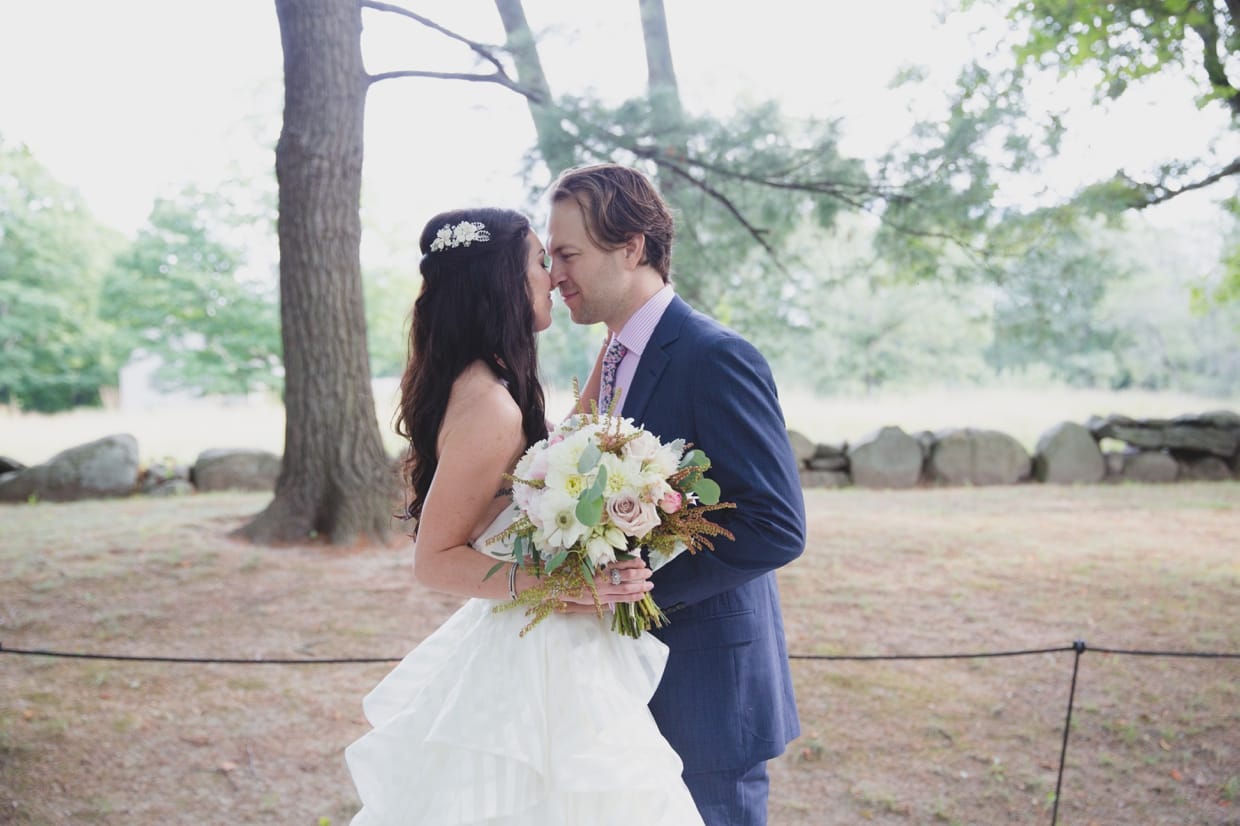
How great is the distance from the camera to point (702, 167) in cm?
866

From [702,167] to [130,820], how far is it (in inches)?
265

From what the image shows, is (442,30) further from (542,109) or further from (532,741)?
(532,741)

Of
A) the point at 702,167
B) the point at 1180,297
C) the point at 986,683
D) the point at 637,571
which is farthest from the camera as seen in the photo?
the point at 1180,297

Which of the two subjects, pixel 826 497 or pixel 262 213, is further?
pixel 262 213

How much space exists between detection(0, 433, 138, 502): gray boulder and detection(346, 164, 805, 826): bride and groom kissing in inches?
418

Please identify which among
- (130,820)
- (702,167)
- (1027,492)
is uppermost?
(702,167)

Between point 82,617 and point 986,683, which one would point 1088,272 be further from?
point 82,617

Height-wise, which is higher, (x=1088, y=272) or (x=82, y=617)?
(x=1088, y=272)

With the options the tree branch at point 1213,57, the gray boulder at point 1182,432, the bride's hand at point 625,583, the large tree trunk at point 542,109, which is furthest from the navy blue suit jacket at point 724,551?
the gray boulder at point 1182,432

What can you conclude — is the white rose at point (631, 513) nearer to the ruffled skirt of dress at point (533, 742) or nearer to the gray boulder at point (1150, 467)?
the ruffled skirt of dress at point (533, 742)

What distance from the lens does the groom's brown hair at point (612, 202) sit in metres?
2.23

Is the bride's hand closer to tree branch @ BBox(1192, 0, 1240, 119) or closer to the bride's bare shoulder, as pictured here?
the bride's bare shoulder

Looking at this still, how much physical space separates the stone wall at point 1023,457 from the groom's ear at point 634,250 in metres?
10.3

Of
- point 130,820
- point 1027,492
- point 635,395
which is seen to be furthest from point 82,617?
point 1027,492
